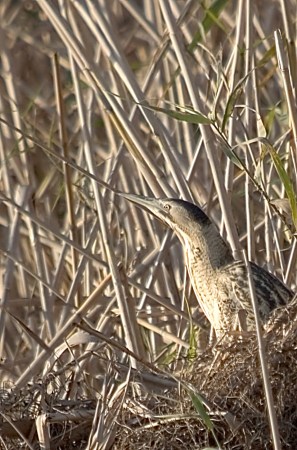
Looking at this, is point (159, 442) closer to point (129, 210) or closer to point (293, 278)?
point (293, 278)

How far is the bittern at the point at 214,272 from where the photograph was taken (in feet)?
10.8

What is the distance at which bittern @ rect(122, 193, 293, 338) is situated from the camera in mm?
3291

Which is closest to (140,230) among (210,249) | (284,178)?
(210,249)

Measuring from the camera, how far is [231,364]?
2812 millimetres

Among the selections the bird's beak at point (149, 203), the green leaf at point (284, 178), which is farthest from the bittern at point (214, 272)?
the green leaf at point (284, 178)

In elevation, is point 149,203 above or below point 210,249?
above

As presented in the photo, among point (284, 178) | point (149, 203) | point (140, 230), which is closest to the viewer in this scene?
point (284, 178)

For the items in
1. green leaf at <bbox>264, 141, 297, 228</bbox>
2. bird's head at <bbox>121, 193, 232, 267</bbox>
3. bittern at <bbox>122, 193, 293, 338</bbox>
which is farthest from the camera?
bird's head at <bbox>121, 193, 232, 267</bbox>

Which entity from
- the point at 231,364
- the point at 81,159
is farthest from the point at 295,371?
the point at 81,159

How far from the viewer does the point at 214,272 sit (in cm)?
360

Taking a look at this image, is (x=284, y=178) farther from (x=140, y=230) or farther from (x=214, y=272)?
(x=140, y=230)

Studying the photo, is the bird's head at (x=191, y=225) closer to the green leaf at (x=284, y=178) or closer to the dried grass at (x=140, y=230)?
the dried grass at (x=140, y=230)

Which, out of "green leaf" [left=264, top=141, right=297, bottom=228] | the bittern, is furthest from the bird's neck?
"green leaf" [left=264, top=141, right=297, bottom=228]

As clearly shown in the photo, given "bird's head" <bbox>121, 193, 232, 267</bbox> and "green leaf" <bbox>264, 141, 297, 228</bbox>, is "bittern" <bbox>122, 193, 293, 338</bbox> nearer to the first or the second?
"bird's head" <bbox>121, 193, 232, 267</bbox>
